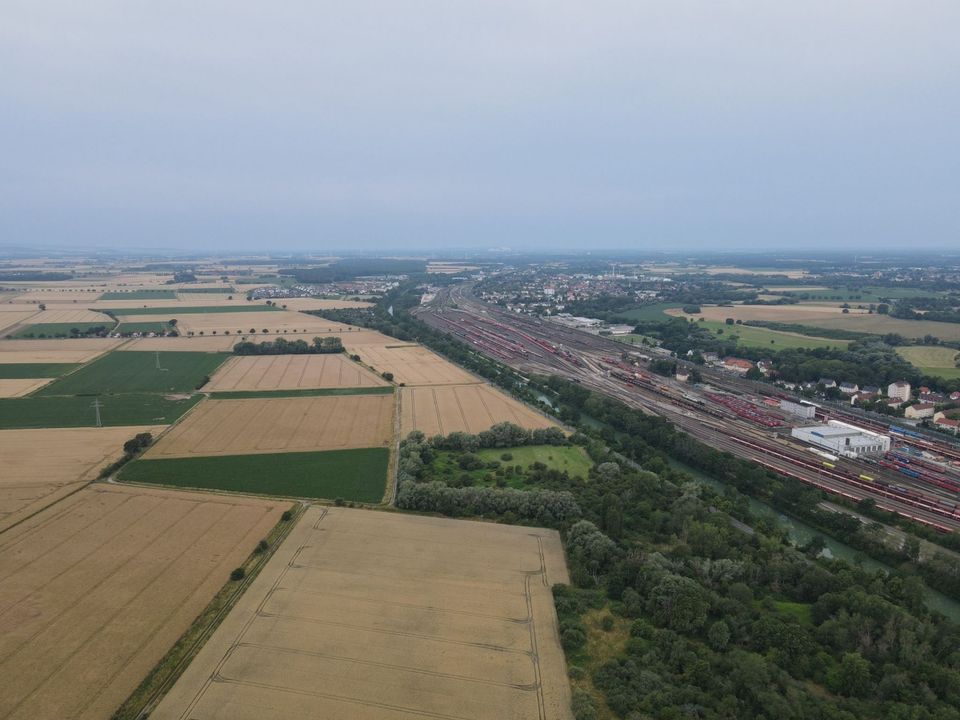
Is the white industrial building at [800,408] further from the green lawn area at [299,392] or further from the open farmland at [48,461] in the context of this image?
the open farmland at [48,461]

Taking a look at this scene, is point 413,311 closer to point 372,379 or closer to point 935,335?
point 372,379

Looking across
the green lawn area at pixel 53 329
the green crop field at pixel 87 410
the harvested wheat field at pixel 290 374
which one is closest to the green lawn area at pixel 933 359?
the harvested wheat field at pixel 290 374

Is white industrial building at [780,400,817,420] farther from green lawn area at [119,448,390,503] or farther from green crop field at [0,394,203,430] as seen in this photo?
green crop field at [0,394,203,430]

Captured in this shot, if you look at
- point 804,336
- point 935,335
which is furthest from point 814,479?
point 935,335

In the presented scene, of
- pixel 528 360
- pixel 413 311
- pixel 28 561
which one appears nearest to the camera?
pixel 28 561

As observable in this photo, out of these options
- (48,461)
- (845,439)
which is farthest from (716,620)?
(48,461)

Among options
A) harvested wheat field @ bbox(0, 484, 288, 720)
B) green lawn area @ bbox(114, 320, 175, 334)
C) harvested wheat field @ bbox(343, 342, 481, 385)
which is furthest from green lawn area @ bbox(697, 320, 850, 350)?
green lawn area @ bbox(114, 320, 175, 334)

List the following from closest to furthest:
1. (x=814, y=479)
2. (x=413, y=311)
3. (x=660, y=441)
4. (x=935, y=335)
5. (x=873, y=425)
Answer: (x=814, y=479) < (x=660, y=441) < (x=873, y=425) < (x=935, y=335) < (x=413, y=311)
